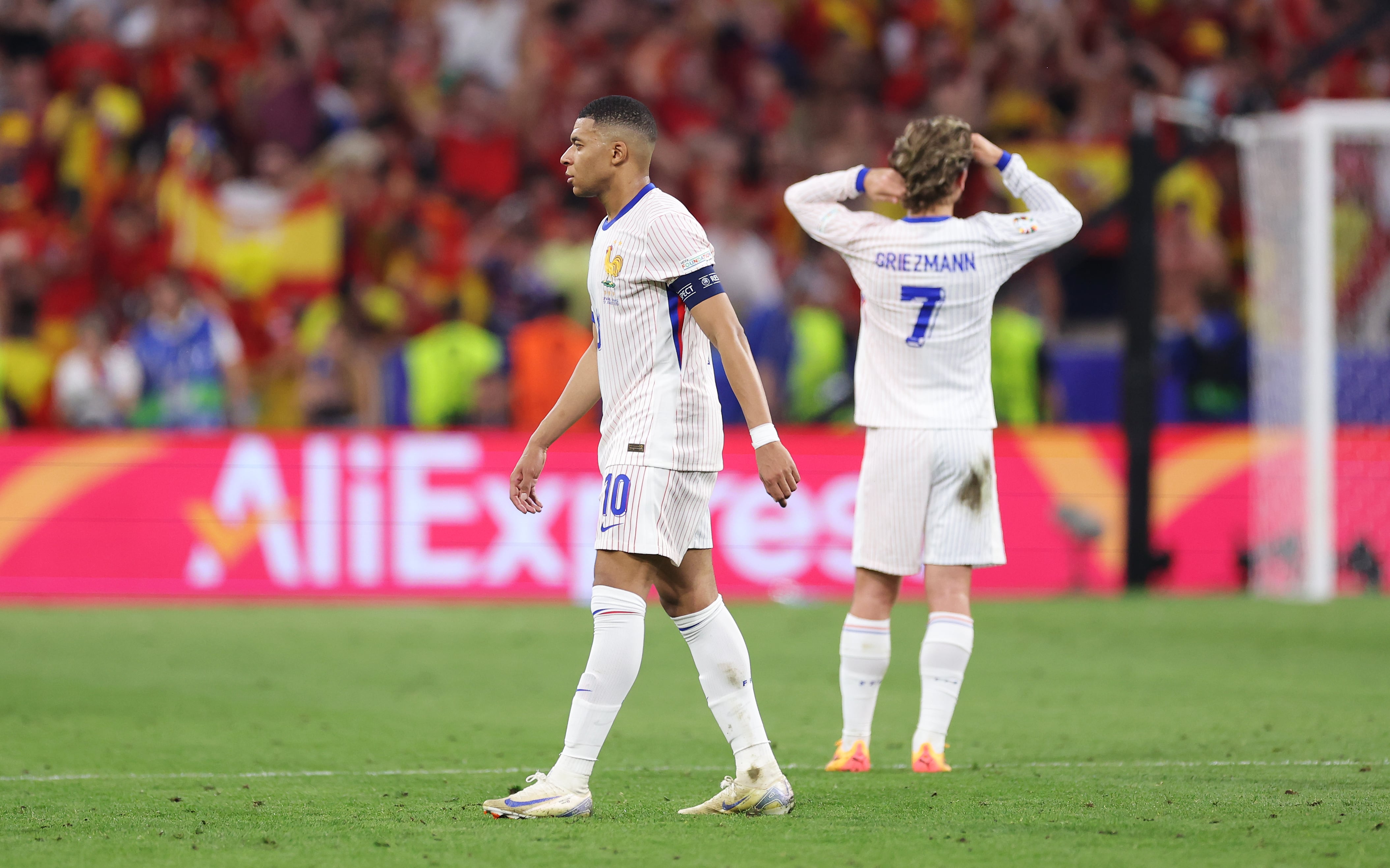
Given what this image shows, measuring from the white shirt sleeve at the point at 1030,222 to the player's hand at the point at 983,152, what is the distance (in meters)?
0.08

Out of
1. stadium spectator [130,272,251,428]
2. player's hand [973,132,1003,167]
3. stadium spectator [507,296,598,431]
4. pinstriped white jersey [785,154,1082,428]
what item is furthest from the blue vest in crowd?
player's hand [973,132,1003,167]

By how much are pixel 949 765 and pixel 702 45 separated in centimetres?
1266

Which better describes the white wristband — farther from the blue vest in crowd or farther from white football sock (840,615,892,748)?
the blue vest in crowd

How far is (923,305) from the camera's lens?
637 cm

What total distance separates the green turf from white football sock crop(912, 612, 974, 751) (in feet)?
0.72

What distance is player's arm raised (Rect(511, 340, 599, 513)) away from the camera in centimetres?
550

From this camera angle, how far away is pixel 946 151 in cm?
627

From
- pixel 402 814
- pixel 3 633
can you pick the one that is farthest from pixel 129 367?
pixel 402 814

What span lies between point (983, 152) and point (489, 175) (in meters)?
10.9

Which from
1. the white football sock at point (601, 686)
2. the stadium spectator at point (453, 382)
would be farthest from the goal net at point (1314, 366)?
the white football sock at point (601, 686)

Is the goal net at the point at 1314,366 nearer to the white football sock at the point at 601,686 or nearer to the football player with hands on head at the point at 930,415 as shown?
the football player with hands on head at the point at 930,415

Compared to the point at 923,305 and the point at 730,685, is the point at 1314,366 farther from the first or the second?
the point at 730,685

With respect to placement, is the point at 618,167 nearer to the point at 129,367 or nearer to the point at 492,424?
the point at 492,424

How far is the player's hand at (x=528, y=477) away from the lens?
18.1ft
